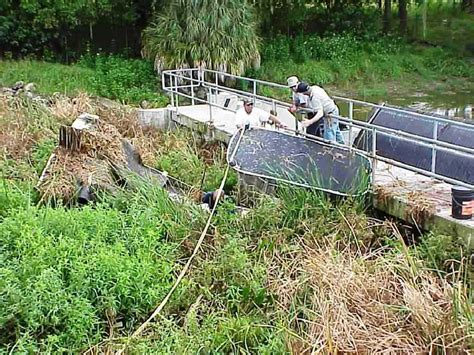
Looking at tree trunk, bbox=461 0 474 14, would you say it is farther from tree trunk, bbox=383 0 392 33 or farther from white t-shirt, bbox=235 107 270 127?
white t-shirt, bbox=235 107 270 127

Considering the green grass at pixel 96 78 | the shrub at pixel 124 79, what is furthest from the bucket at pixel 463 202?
the shrub at pixel 124 79

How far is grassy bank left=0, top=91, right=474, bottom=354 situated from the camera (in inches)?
210

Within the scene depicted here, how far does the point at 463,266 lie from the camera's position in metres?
6.20

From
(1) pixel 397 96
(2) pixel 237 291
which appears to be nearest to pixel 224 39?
(1) pixel 397 96

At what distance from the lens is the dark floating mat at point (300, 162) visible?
7.84m

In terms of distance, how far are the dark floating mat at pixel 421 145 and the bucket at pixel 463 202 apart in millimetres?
1030

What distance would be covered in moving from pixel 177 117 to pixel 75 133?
4163 mm

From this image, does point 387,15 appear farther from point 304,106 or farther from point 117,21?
point 304,106

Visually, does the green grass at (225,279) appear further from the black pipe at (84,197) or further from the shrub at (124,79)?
the shrub at (124,79)

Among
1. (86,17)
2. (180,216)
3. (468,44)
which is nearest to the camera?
(180,216)

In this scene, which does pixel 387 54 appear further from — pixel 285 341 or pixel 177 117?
pixel 285 341

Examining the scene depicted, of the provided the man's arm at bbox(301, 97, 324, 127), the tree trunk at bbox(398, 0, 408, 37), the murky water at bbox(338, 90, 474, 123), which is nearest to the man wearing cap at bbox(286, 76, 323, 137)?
the man's arm at bbox(301, 97, 324, 127)

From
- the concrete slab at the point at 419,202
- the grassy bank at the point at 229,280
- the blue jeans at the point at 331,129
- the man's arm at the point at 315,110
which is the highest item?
the man's arm at the point at 315,110

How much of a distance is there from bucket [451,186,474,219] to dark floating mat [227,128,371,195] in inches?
51.1
